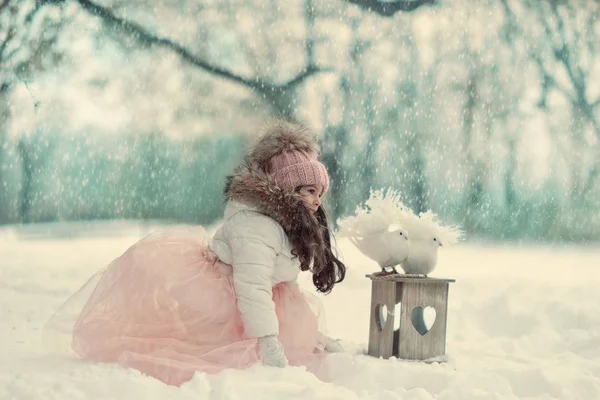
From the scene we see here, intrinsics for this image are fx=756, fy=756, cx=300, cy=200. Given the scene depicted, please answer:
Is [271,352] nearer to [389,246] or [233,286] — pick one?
[233,286]

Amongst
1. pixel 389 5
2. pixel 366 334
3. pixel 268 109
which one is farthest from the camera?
pixel 389 5

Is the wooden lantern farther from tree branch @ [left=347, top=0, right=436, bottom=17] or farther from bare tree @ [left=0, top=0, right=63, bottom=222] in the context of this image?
bare tree @ [left=0, top=0, right=63, bottom=222]

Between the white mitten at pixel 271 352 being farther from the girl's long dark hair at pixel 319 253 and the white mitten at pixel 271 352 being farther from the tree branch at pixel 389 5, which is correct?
the tree branch at pixel 389 5

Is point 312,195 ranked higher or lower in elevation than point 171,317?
higher

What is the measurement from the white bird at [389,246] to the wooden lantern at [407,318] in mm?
50

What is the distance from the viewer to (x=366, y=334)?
2.66m

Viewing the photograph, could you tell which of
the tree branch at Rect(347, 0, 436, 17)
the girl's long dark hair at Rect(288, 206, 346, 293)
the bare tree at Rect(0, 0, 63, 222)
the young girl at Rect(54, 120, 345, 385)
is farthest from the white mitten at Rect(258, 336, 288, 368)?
the tree branch at Rect(347, 0, 436, 17)

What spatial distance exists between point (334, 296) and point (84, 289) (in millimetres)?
1368

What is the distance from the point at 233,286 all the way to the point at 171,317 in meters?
0.16

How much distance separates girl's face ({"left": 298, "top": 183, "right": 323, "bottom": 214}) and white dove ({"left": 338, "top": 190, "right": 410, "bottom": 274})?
0.22 metres

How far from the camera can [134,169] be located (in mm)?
3336

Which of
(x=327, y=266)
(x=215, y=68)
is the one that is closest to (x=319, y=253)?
(x=327, y=266)

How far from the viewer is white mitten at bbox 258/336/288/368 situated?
5.48 ft

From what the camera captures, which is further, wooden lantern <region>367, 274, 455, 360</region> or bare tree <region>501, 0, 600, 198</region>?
bare tree <region>501, 0, 600, 198</region>
